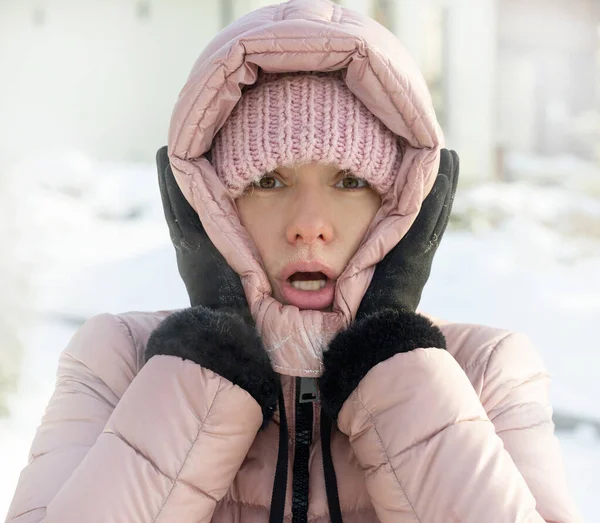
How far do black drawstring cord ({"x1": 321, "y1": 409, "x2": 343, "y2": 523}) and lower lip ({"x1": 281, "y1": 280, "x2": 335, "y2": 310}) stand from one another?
0.52 ft

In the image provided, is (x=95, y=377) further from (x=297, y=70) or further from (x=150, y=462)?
(x=297, y=70)

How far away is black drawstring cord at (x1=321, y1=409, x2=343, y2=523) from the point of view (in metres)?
0.96

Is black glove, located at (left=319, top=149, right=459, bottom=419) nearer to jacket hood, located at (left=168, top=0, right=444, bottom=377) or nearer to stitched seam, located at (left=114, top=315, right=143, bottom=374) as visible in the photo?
jacket hood, located at (left=168, top=0, right=444, bottom=377)

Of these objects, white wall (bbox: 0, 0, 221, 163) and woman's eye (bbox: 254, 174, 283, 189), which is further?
white wall (bbox: 0, 0, 221, 163)

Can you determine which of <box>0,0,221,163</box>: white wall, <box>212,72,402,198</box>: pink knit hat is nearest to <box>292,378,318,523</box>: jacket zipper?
<box>212,72,402,198</box>: pink knit hat

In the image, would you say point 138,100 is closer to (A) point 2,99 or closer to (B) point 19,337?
(A) point 2,99

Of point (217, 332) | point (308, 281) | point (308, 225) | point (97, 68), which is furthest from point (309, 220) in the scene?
point (97, 68)

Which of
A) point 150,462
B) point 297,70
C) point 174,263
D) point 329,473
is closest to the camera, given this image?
point 150,462

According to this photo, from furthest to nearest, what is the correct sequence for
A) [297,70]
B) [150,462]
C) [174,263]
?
1. [174,263]
2. [297,70]
3. [150,462]

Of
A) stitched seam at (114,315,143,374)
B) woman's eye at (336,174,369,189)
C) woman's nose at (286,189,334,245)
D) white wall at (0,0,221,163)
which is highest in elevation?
white wall at (0,0,221,163)

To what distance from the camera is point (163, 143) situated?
2.14 m

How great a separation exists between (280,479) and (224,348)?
202 mm

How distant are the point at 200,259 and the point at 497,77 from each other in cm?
140

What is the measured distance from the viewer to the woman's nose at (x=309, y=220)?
103cm
